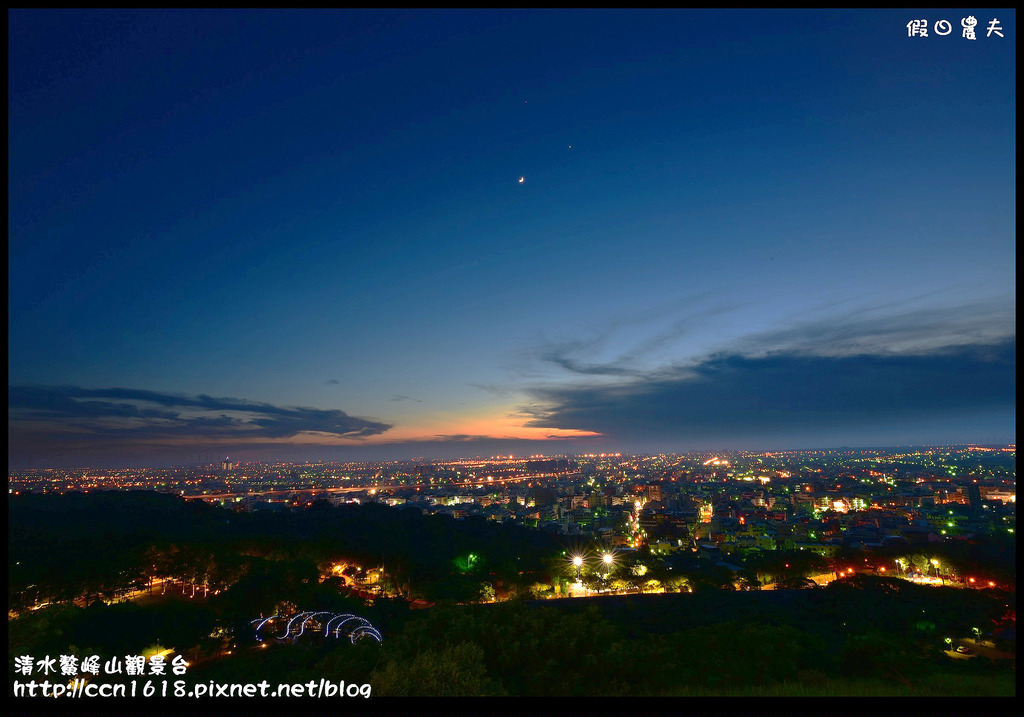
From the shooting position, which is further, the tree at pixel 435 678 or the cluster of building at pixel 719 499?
the cluster of building at pixel 719 499

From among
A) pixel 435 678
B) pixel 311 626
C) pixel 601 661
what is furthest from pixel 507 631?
pixel 311 626

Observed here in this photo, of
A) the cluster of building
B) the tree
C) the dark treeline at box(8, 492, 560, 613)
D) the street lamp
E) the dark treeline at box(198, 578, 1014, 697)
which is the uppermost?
the tree

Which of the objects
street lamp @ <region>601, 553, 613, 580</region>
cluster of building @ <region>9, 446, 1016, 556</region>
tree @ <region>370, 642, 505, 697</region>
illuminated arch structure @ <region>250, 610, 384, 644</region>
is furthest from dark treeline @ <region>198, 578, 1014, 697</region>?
cluster of building @ <region>9, 446, 1016, 556</region>

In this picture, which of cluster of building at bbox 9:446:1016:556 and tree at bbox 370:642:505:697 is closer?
tree at bbox 370:642:505:697

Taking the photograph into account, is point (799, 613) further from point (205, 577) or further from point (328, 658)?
point (205, 577)

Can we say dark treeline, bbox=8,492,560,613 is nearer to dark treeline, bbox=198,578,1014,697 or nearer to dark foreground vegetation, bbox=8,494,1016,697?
dark foreground vegetation, bbox=8,494,1016,697

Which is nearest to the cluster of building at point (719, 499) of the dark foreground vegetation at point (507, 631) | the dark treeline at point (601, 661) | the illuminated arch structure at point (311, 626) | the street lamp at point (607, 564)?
the street lamp at point (607, 564)

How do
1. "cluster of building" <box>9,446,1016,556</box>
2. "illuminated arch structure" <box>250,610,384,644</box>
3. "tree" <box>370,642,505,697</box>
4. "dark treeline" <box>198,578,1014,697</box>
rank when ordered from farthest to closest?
"cluster of building" <box>9,446,1016,556</box>
"illuminated arch structure" <box>250,610,384,644</box>
"dark treeline" <box>198,578,1014,697</box>
"tree" <box>370,642,505,697</box>

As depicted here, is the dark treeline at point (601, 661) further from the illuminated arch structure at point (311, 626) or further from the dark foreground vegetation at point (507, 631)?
the illuminated arch structure at point (311, 626)
